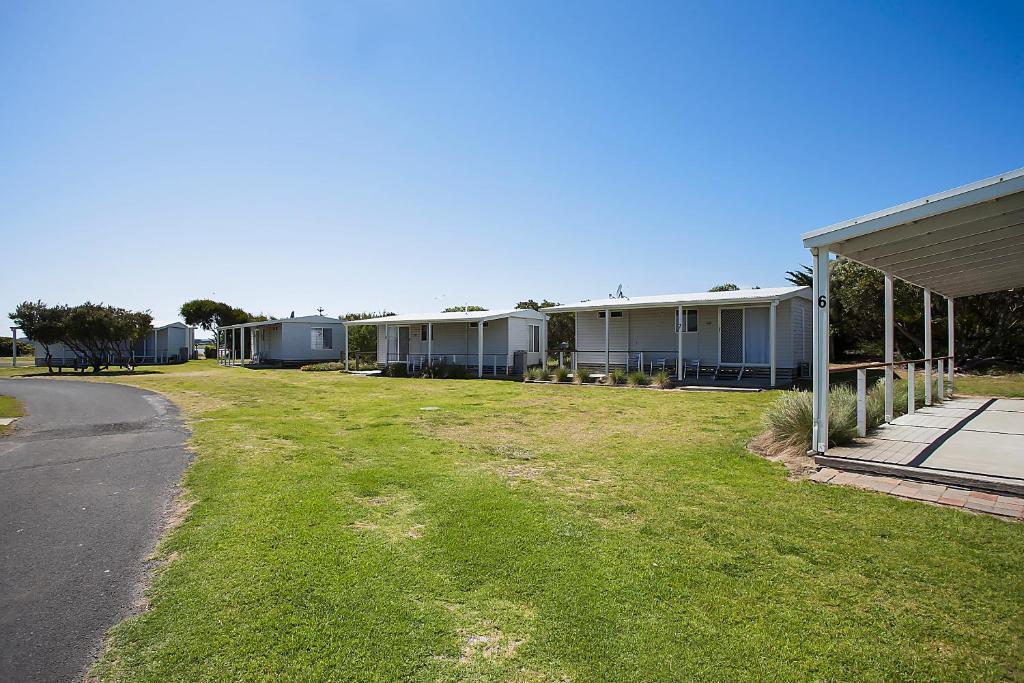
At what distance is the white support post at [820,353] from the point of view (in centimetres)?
668

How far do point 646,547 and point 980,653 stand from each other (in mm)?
1963

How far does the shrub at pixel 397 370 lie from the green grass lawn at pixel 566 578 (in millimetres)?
18171

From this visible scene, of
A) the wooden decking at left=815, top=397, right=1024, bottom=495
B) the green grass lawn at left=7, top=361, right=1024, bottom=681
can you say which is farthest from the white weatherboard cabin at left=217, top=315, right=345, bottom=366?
the wooden decking at left=815, top=397, right=1024, bottom=495

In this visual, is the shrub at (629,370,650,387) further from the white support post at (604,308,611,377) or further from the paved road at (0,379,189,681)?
the paved road at (0,379,189,681)

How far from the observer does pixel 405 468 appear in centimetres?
672

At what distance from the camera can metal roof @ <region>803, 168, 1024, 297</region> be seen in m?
5.43

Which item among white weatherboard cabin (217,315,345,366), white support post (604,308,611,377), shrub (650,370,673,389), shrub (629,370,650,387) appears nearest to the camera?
shrub (650,370,673,389)

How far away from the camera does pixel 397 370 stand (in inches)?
1004

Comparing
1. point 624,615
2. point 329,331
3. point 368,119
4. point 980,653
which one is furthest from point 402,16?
point 329,331

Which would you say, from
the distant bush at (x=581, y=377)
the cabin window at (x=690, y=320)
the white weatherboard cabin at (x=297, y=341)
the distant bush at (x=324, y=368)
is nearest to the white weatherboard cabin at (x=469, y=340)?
the distant bush at (x=324, y=368)

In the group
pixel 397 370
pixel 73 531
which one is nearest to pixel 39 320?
pixel 397 370

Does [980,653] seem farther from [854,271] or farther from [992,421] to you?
[854,271]

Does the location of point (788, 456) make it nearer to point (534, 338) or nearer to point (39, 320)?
point (534, 338)

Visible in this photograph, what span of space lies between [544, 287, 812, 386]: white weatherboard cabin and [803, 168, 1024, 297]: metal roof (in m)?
7.12
